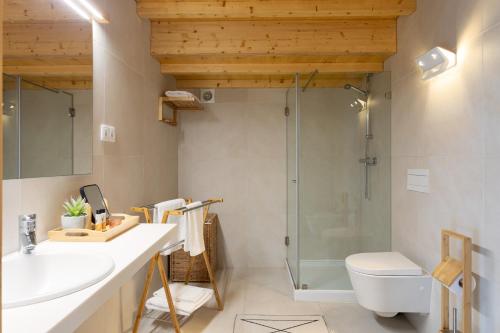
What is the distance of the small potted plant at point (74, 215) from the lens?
1.41 meters

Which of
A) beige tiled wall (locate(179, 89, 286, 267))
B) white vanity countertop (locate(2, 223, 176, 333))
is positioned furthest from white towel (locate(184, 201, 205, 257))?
beige tiled wall (locate(179, 89, 286, 267))

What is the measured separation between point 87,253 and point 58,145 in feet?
1.96

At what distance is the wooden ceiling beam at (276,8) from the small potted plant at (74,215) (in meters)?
1.57

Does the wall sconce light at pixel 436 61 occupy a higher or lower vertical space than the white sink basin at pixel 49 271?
higher

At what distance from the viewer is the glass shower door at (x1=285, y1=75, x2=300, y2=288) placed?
2828 mm

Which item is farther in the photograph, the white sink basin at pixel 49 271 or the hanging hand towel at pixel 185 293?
the hanging hand towel at pixel 185 293

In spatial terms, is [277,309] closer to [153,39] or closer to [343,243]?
[343,243]

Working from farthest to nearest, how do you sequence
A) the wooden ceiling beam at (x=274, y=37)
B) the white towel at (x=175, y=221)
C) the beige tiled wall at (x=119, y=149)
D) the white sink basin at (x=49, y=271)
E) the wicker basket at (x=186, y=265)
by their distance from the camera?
the wicker basket at (x=186, y=265), the wooden ceiling beam at (x=274, y=37), the white towel at (x=175, y=221), the beige tiled wall at (x=119, y=149), the white sink basin at (x=49, y=271)

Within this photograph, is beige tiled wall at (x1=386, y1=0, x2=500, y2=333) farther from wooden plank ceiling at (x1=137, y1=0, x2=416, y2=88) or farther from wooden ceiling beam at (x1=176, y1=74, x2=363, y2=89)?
wooden ceiling beam at (x1=176, y1=74, x2=363, y2=89)

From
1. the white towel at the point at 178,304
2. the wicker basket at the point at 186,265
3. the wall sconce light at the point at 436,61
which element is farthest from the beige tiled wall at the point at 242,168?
the wall sconce light at the point at 436,61

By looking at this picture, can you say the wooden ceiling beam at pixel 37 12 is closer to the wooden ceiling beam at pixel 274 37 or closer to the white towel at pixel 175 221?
the wooden ceiling beam at pixel 274 37

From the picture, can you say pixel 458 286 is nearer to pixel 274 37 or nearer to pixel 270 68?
pixel 274 37

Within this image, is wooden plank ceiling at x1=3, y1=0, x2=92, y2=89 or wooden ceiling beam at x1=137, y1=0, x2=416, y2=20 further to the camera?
wooden ceiling beam at x1=137, y1=0, x2=416, y2=20

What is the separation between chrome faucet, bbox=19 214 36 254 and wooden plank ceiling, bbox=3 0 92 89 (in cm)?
58
